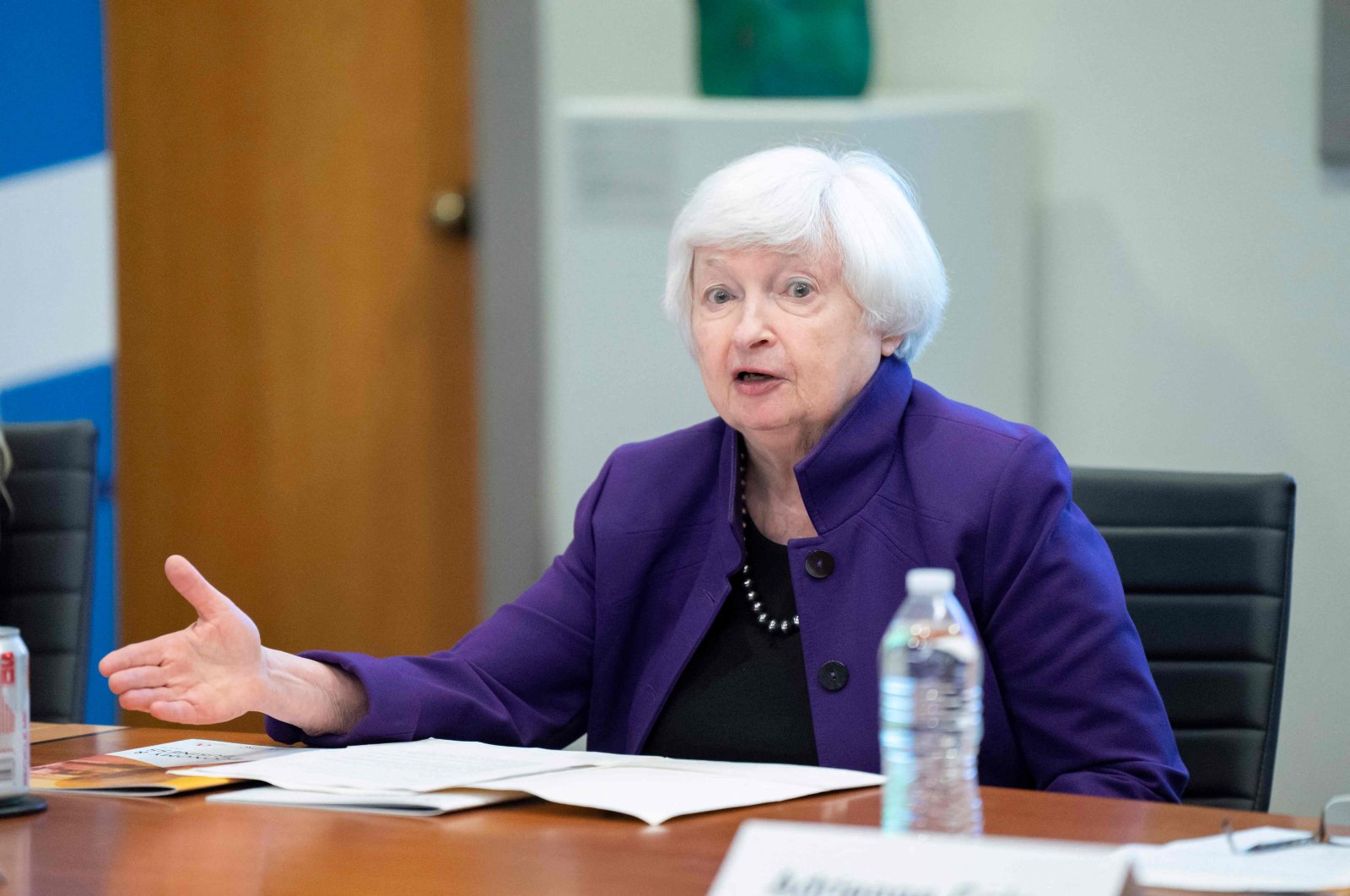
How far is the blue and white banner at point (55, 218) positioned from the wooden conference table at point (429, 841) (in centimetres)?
263

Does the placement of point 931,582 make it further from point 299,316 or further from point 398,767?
point 299,316

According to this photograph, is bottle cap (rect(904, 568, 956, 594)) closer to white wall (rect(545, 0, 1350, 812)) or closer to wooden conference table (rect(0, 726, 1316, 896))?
wooden conference table (rect(0, 726, 1316, 896))

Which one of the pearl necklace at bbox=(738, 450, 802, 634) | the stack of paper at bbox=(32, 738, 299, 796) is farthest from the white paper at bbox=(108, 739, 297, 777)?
the pearl necklace at bbox=(738, 450, 802, 634)

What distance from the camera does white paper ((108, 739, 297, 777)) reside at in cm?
153

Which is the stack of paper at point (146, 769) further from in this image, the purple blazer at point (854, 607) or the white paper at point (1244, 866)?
the white paper at point (1244, 866)

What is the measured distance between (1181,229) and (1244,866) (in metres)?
A: 2.14

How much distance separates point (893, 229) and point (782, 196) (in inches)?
5.4

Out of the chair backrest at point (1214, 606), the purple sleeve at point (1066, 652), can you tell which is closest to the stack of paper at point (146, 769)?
the purple sleeve at point (1066, 652)

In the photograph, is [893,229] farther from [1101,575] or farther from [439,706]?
[439,706]

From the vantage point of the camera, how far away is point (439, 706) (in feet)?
5.48

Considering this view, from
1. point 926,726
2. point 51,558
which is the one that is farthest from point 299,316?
point 926,726

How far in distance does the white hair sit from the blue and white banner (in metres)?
2.38

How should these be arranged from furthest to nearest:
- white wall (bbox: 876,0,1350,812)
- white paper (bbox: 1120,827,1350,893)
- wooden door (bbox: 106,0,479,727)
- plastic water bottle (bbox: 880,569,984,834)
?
1. wooden door (bbox: 106,0,479,727)
2. white wall (bbox: 876,0,1350,812)
3. plastic water bottle (bbox: 880,569,984,834)
4. white paper (bbox: 1120,827,1350,893)

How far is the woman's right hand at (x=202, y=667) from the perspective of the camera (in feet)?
5.04
